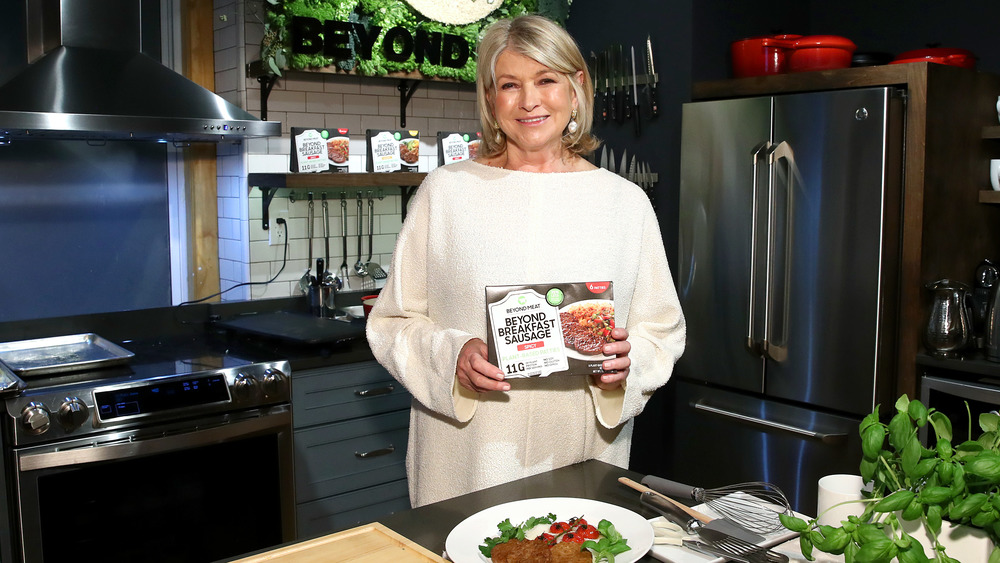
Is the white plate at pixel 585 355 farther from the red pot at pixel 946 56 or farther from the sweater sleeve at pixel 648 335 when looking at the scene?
the red pot at pixel 946 56

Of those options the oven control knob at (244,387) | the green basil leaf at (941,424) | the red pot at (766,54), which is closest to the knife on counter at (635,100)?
the red pot at (766,54)

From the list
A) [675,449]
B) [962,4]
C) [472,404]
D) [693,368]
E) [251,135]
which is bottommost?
[675,449]

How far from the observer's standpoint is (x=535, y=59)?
76.2 inches

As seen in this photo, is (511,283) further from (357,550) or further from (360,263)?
(360,263)

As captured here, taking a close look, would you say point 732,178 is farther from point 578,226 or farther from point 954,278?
point 578,226

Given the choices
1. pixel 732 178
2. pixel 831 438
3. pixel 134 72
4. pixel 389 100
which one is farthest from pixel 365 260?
pixel 831 438

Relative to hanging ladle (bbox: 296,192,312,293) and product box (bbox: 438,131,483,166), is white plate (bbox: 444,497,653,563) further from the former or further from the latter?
product box (bbox: 438,131,483,166)

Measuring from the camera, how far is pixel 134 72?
3191 millimetres

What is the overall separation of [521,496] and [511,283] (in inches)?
20.1

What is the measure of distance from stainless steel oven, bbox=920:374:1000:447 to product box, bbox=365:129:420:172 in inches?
90.6

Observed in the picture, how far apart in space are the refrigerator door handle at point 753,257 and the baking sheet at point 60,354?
2.21 metres

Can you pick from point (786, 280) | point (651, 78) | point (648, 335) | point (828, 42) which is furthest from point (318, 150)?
point (648, 335)

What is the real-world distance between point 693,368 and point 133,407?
2.13 meters

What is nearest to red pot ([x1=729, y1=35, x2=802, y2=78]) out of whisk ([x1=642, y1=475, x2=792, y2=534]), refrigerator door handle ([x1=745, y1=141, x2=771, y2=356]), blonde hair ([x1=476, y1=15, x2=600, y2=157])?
refrigerator door handle ([x1=745, y1=141, x2=771, y2=356])
